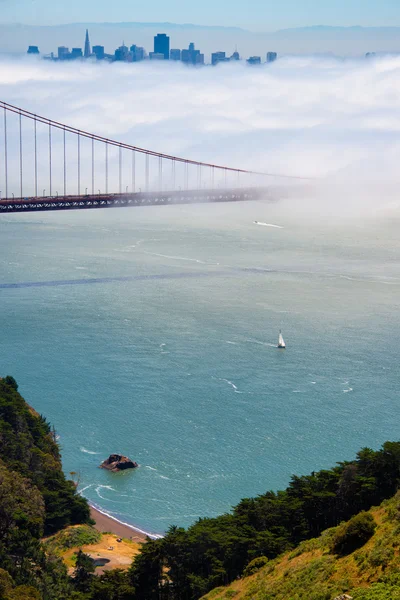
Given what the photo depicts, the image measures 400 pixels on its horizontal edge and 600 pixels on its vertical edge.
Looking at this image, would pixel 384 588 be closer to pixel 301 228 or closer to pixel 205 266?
pixel 205 266

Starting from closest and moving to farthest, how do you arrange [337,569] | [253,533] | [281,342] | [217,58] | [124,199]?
[337,569] < [253,533] < [281,342] < [124,199] < [217,58]

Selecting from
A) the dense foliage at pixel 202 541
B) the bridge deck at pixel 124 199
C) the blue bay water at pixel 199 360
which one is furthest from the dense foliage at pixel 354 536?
the bridge deck at pixel 124 199

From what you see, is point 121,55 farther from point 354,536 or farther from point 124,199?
point 354,536

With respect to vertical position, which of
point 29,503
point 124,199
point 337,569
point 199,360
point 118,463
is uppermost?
point 124,199

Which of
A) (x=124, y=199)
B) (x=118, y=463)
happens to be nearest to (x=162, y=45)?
(x=124, y=199)

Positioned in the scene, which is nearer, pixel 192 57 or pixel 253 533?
pixel 253 533

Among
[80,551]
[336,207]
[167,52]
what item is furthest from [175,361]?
[167,52]

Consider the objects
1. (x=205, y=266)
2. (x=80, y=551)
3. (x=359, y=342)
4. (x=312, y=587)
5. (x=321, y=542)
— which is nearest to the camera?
(x=312, y=587)
